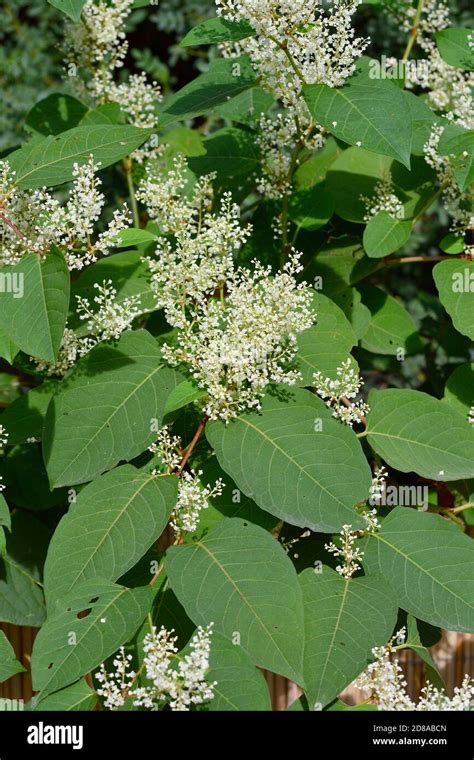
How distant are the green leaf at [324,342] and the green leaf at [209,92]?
14.6 inches

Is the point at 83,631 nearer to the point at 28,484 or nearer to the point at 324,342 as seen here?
the point at 28,484

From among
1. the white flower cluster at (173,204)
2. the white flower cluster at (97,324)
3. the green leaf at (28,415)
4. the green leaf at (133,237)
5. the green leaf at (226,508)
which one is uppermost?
the white flower cluster at (173,204)

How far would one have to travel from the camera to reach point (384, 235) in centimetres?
173

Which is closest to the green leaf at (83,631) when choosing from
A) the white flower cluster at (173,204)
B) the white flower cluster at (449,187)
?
the white flower cluster at (173,204)

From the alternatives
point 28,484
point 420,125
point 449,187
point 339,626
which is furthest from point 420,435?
point 28,484

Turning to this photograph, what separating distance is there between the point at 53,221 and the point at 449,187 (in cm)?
76

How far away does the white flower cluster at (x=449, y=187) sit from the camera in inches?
67.0

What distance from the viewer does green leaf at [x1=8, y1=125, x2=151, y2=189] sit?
1481mm

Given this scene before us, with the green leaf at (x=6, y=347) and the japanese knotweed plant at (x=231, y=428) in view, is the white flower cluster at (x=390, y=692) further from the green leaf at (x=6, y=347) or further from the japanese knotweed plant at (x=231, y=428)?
the green leaf at (x=6, y=347)
